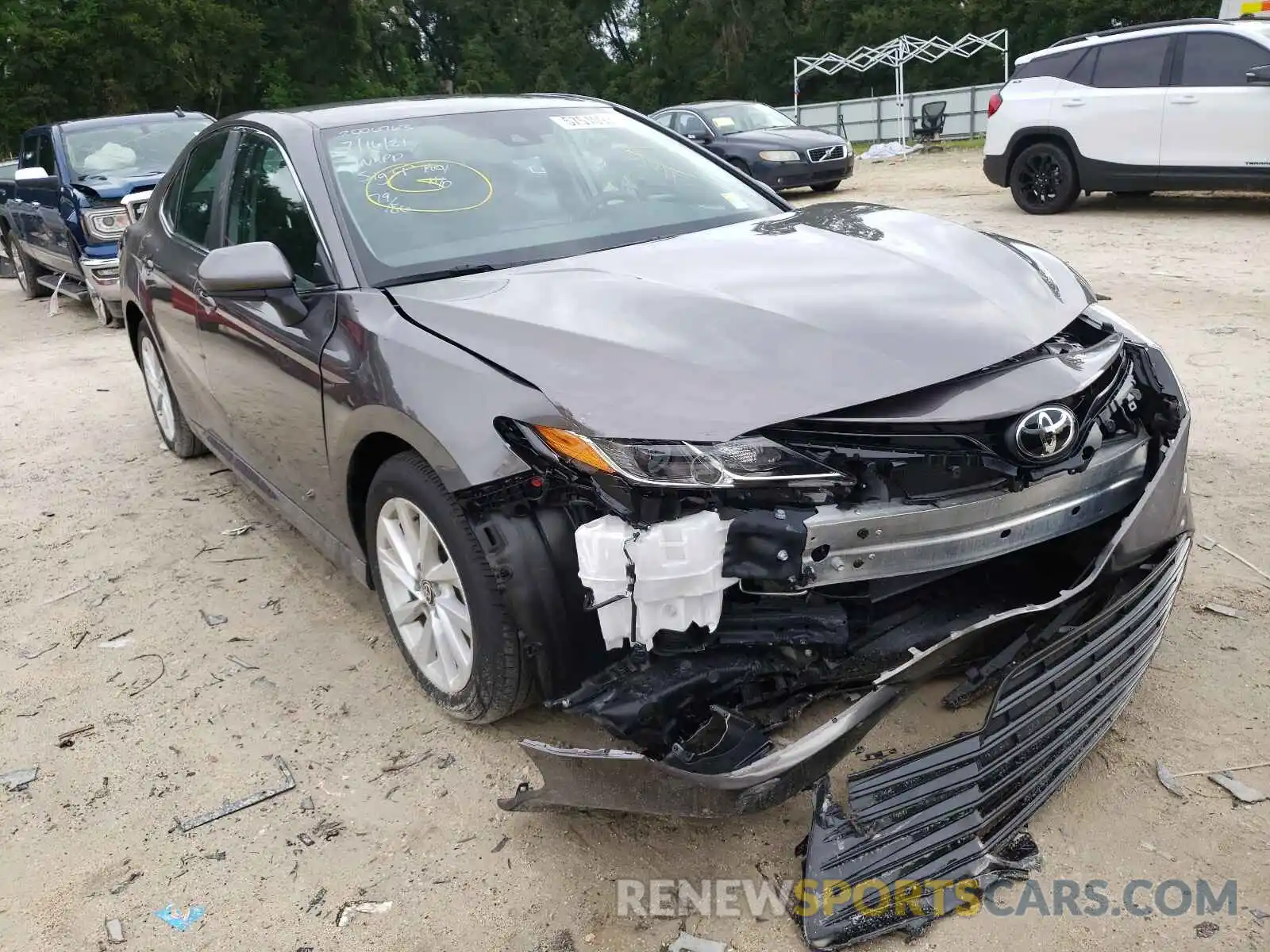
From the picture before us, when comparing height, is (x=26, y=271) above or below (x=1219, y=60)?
below

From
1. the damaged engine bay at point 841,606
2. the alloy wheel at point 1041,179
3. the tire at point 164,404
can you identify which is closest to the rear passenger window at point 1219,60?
the alloy wheel at point 1041,179

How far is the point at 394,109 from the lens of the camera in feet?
11.8

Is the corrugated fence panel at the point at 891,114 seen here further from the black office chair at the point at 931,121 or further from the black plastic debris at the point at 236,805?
the black plastic debris at the point at 236,805

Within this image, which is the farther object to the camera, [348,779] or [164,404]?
[164,404]

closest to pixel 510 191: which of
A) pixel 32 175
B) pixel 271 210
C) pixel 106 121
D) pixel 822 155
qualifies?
pixel 271 210

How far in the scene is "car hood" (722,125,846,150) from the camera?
1462cm

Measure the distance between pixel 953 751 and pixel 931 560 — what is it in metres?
0.40

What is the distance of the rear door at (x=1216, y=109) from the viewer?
9039 millimetres

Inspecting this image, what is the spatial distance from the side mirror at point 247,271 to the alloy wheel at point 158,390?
223 centimetres

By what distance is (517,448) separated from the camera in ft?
7.44

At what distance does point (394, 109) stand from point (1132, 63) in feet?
29.0

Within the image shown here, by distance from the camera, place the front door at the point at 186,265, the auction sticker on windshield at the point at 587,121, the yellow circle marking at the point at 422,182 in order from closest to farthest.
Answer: the yellow circle marking at the point at 422,182
the auction sticker on windshield at the point at 587,121
the front door at the point at 186,265

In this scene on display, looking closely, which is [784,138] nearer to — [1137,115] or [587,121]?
[1137,115]

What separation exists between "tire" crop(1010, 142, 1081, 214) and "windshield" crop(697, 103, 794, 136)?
542 centimetres
